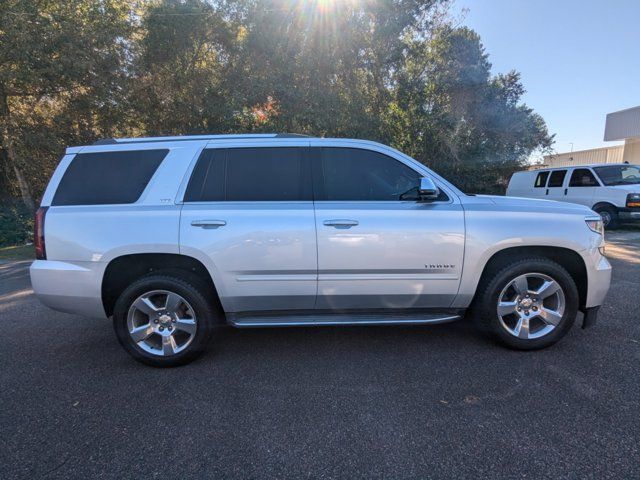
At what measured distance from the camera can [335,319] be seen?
10.8 feet

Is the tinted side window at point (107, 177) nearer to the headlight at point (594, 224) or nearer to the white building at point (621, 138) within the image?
the headlight at point (594, 224)

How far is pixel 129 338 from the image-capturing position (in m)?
3.24

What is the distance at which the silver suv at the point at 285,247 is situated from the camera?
3203 millimetres

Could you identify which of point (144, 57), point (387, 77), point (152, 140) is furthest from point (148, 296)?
point (387, 77)

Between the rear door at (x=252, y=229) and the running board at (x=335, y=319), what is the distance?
0.29ft

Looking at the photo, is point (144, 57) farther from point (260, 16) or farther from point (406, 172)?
point (406, 172)

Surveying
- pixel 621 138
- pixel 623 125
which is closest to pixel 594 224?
pixel 621 138

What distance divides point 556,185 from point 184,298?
1283cm

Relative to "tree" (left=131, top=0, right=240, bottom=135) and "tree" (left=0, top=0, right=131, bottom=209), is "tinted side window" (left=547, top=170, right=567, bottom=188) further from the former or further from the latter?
"tree" (left=0, top=0, right=131, bottom=209)

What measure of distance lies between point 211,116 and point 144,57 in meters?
2.80

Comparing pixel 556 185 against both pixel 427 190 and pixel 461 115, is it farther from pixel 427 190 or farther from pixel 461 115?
pixel 427 190

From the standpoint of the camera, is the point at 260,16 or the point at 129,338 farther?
the point at 260,16

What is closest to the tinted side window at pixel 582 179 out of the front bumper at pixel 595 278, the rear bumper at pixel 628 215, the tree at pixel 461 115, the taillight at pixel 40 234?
the rear bumper at pixel 628 215

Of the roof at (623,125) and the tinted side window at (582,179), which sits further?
the roof at (623,125)
